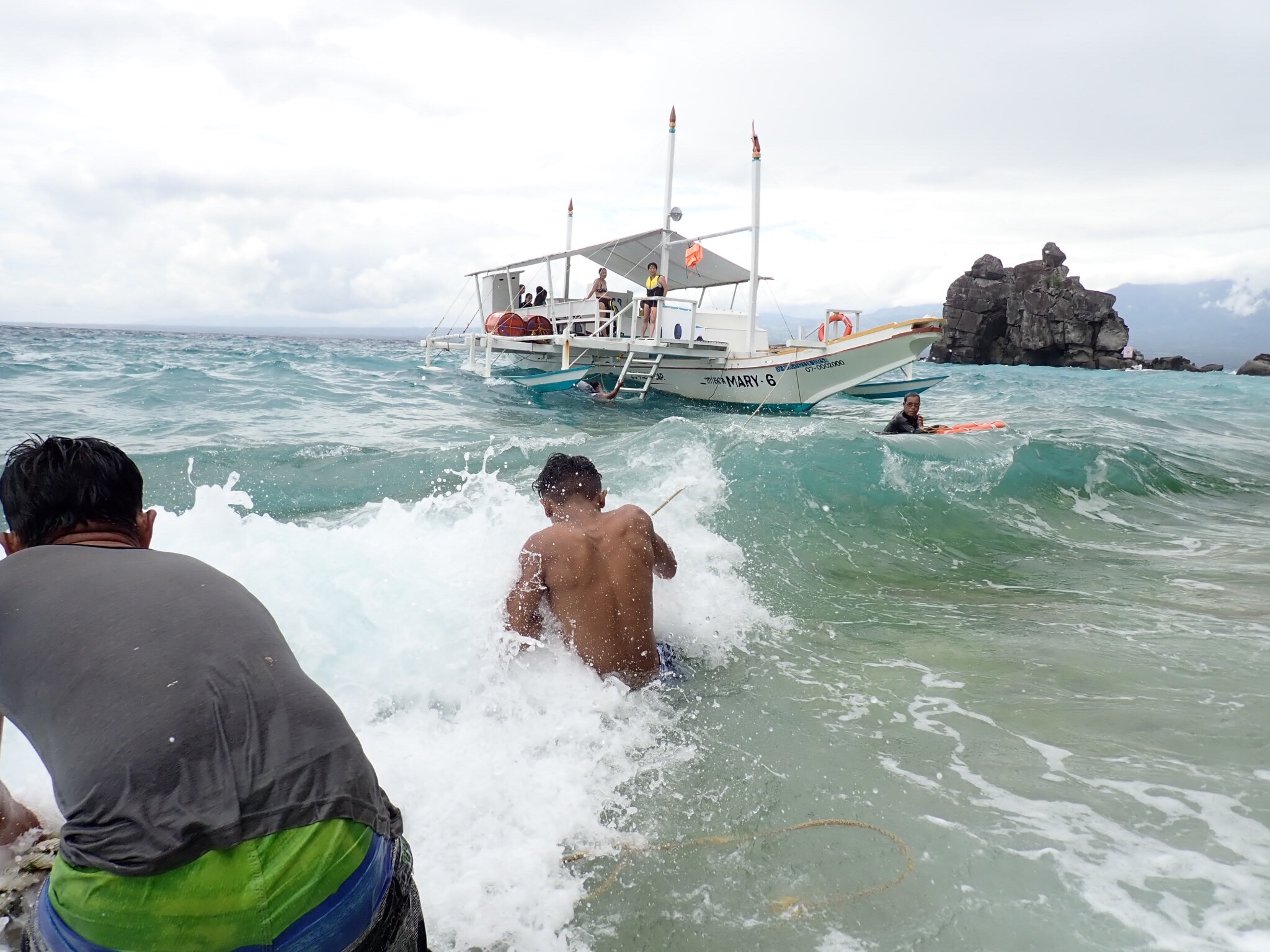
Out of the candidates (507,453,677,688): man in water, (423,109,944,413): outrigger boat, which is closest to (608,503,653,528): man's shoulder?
(507,453,677,688): man in water

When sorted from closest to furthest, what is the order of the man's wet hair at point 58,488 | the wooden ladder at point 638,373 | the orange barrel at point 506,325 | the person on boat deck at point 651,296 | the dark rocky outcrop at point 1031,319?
the man's wet hair at point 58,488, the person on boat deck at point 651,296, the wooden ladder at point 638,373, the orange barrel at point 506,325, the dark rocky outcrop at point 1031,319

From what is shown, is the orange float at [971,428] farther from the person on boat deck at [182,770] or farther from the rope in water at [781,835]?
the person on boat deck at [182,770]

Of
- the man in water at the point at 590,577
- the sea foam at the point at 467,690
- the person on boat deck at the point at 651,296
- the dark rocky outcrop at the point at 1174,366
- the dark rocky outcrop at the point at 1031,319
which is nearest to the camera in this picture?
the sea foam at the point at 467,690

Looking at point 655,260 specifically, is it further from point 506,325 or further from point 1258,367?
point 1258,367

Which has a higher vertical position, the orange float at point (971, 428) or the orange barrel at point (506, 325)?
the orange barrel at point (506, 325)

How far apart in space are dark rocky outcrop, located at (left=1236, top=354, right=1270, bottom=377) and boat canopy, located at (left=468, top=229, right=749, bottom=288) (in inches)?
1863

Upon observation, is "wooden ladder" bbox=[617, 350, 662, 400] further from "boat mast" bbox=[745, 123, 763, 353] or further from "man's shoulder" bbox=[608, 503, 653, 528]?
"man's shoulder" bbox=[608, 503, 653, 528]

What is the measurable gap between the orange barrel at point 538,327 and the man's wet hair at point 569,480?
16939 mm

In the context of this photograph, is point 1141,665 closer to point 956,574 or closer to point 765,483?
point 956,574

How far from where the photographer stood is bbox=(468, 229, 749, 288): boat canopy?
1928 cm

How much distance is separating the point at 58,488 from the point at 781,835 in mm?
2354

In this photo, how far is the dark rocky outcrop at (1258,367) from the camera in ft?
169

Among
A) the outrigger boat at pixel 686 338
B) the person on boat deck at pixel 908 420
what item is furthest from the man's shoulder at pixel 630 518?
the outrigger boat at pixel 686 338

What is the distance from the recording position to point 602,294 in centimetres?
2041
